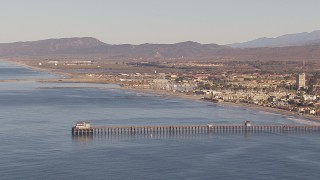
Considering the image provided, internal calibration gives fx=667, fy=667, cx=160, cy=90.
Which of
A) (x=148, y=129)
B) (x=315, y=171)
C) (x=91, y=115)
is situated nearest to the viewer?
(x=315, y=171)

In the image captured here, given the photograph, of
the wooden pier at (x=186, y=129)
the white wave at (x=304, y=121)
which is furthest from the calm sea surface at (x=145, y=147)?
the wooden pier at (x=186, y=129)

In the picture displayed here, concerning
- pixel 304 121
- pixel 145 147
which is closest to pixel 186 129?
pixel 145 147

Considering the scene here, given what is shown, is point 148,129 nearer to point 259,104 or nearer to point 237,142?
point 237,142

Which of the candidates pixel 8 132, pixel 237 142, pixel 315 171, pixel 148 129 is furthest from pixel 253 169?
pixel 8 132

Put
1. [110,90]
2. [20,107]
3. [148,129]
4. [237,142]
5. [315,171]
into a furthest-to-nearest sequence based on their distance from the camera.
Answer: [110,90]
[20,107]
[148,129]
[237,142]
[315,171]

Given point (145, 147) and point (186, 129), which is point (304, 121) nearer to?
point (186, 129)

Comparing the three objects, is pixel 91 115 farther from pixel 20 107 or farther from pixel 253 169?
pixel 253 169

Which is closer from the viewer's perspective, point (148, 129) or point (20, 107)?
point (148, 129)
